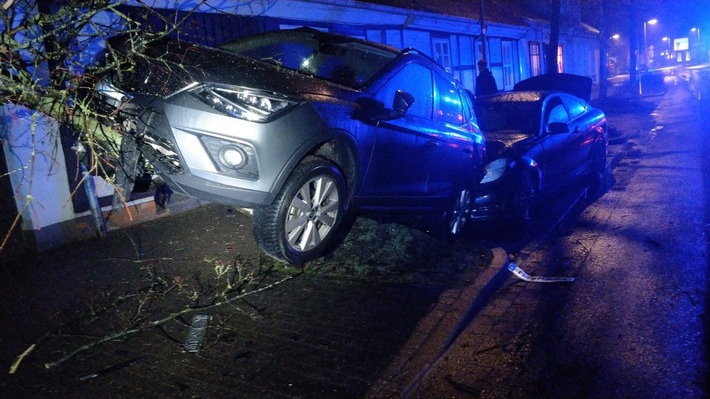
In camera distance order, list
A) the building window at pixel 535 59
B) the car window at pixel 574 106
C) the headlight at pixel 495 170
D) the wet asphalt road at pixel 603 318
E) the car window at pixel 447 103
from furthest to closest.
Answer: the building window at pixel 535 59 < the car window at pixel 574 106 < the headlight at pixel 495 170 < the car window at pixel 447 103 < the wet asphalt road at pixel 603 318

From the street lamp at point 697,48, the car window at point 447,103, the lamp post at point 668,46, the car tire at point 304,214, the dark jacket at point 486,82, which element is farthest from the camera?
the lamp post at point 668,46

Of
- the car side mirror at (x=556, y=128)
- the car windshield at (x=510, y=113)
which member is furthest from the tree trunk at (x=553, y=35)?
the car side mirror at (x=556, y=128)

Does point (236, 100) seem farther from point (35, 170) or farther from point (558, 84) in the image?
point (558, 84)

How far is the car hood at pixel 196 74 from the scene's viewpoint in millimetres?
3902

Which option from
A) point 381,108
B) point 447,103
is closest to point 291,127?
point 381,108

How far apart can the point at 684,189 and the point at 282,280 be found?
7.02 m

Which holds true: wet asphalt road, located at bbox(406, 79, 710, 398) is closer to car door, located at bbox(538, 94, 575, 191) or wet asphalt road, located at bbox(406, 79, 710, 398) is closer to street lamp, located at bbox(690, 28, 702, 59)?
car door, located at bbox(538, 94, 575, 191)

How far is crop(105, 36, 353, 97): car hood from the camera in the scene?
390cm

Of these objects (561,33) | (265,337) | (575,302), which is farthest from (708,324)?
(561,33)

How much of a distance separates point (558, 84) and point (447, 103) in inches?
374

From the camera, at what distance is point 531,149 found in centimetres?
725

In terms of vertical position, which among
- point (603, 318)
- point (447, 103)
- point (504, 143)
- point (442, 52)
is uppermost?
point (442, 52)

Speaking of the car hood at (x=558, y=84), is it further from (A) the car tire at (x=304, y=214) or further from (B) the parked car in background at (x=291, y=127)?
(A) the car tire at (x=304, y=214)

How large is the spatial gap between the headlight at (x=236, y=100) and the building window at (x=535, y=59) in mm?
23205
